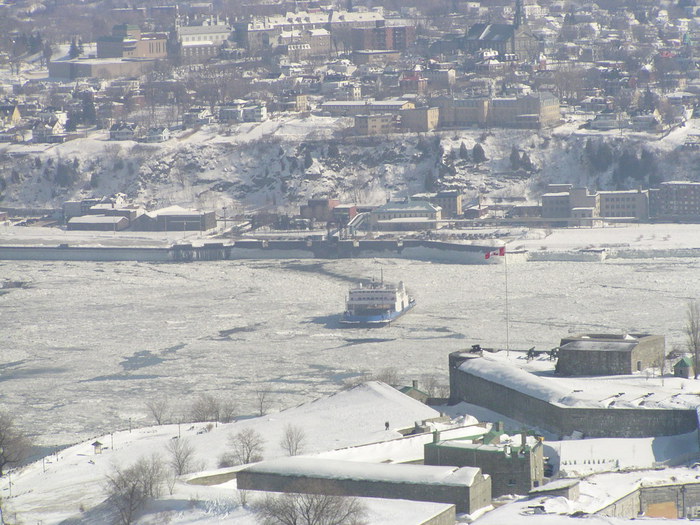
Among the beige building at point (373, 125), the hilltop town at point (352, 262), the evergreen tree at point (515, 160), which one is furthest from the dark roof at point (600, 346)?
the beige building at point (373, 125)

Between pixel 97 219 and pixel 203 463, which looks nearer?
pixel 203 463

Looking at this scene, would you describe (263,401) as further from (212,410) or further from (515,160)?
(515,160)

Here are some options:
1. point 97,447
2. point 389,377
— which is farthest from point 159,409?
point 389,377

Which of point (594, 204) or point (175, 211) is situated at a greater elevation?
point (594, 204)

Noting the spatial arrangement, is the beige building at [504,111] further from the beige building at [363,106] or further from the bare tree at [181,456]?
the bare tree at [181,456]

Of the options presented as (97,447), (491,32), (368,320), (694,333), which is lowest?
(368,320)
